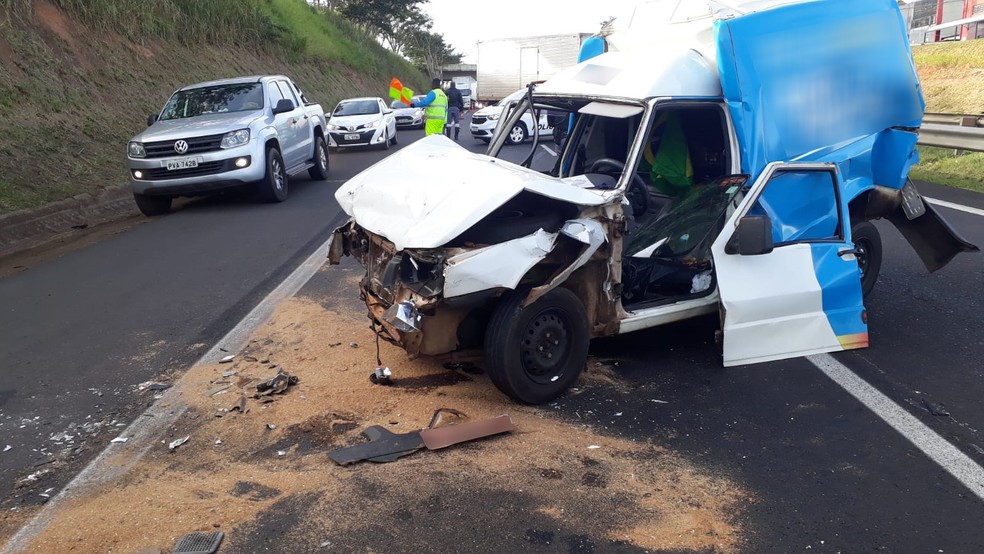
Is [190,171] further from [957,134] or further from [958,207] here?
[957,134]

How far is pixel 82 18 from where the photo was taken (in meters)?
18.9

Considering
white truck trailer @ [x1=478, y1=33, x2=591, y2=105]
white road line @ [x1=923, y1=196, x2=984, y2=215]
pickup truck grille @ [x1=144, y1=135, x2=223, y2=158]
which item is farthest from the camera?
white truck trailer @ [x1=478, y1=33, x2=591, y2=105]

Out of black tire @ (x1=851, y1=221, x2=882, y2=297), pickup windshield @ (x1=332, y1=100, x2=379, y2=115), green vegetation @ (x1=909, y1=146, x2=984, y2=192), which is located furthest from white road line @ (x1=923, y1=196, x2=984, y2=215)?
pickup windshield @ (x1=332, y1=100, x2=379, y2=115)

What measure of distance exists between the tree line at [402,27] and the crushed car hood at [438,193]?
51.0m

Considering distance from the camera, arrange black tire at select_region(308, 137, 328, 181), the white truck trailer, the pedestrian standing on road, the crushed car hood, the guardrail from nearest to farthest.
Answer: the crushed car hood, the guardrail, black tire at select_region(308, 137, 328, 181), the pedestrian standing on road, the white truck trailer

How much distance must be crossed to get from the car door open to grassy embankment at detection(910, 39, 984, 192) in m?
8.80

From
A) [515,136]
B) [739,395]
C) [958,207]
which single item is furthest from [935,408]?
[958,207]

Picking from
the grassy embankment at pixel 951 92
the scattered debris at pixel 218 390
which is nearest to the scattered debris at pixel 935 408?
the scattered debris at pixel 218 390

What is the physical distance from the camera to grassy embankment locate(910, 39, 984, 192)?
13602 millimetres

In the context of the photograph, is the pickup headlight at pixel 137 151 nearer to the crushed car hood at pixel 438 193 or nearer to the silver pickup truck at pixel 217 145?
the silver pickup truck at pixel 217 145

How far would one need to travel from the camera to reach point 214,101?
43.8 ft

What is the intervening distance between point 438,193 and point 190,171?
8556 mm

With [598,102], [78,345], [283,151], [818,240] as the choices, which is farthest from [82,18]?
[818,240]

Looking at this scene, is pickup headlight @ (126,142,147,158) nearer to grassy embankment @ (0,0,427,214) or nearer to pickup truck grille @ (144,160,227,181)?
pickup truck grille @ (144,160,227,181)
